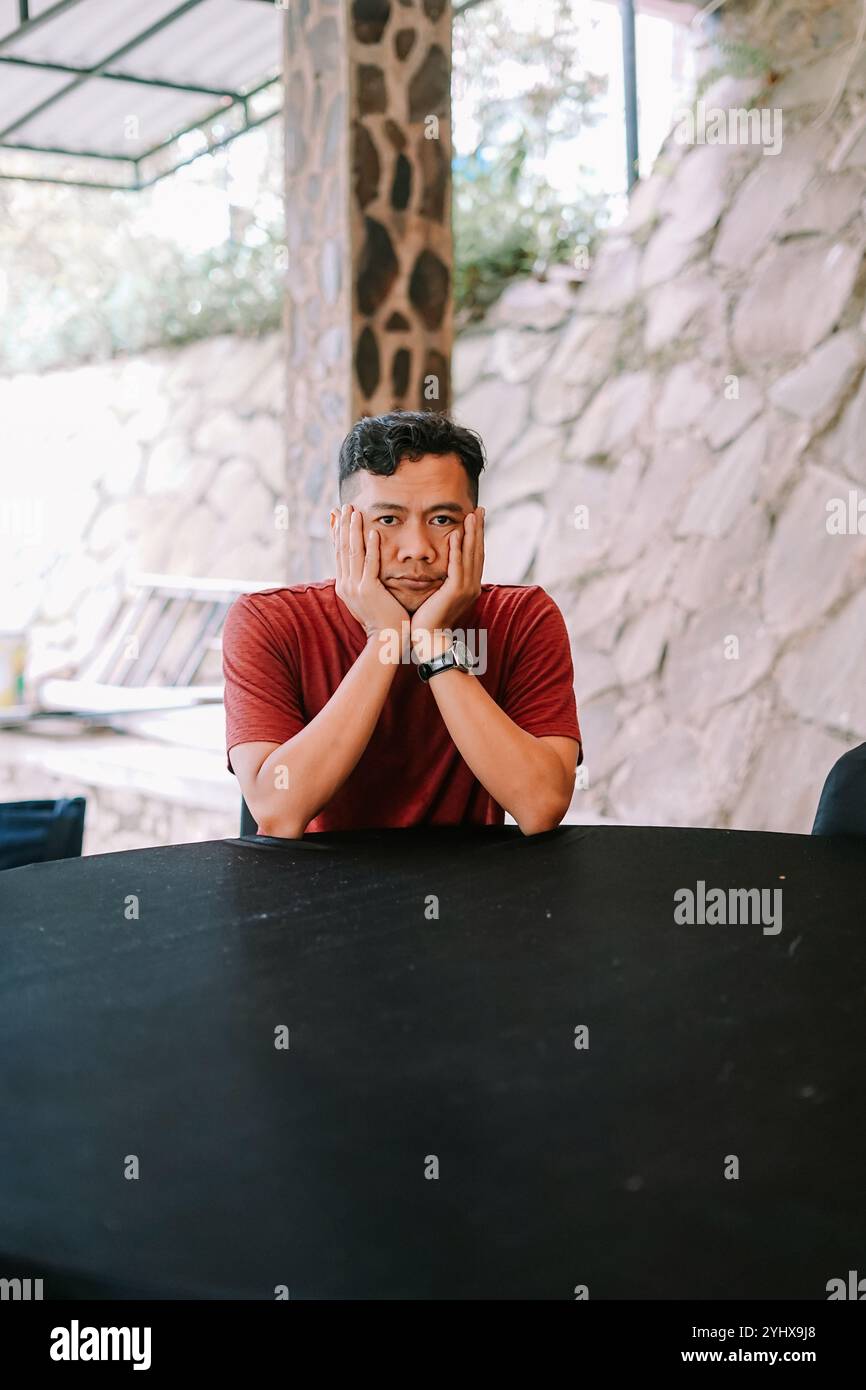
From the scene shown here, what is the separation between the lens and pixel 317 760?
1803 mm

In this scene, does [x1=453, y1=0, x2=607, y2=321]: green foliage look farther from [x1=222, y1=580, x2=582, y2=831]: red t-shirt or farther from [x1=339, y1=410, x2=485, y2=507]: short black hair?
[x1=222, y1=580, x2=582, y2=831]: red t-shirt

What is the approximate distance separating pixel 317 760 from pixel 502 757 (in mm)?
263

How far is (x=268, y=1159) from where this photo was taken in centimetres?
84

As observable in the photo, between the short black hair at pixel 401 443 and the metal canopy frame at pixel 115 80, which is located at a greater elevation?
the metal canopy frame at pixel 115 80

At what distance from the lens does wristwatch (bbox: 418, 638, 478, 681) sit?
1.89m

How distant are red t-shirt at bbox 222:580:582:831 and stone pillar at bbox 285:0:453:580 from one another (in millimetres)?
1418

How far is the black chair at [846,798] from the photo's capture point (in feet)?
6.22

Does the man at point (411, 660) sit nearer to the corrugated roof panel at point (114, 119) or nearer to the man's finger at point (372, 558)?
the man's finger at point (372, 558)

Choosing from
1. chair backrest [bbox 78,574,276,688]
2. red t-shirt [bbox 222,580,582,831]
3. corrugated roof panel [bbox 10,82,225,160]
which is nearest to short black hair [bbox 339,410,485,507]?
red t-shirt [bbox 222,580,582,831]

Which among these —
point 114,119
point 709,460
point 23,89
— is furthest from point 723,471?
point 114,119

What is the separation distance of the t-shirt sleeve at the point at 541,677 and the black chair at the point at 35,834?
0.68 m

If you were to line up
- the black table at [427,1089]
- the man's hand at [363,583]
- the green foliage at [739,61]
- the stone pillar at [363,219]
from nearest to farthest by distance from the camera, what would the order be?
1. the black table at [427,1089]
2. the man's hand at [363,583]
3. the stone pillar at [363,219]
4. the green foliage at [739,61]

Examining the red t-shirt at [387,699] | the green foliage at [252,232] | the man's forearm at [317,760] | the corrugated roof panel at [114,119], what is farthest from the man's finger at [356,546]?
the corrugated roof panel at [114,119]

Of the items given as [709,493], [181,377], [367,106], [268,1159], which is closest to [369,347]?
[367,106]
